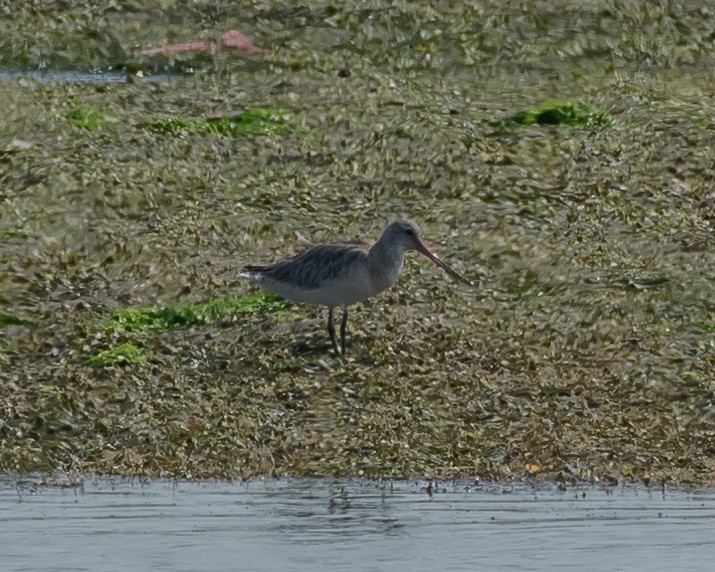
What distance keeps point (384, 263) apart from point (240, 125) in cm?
584

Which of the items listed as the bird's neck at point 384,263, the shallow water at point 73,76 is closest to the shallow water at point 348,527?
the bird's neck at point 384,263

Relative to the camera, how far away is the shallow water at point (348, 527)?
33.9ft

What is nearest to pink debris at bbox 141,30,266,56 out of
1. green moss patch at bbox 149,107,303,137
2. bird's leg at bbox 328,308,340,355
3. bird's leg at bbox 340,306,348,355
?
green moss patch at bbox 149,107,303,137

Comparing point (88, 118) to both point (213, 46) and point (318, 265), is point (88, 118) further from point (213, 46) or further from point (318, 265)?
point (318, 265)

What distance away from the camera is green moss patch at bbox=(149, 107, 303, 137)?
65.4 feet

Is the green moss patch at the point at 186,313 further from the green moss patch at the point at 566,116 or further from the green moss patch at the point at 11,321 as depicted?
the green moss patch at the point at 566,116

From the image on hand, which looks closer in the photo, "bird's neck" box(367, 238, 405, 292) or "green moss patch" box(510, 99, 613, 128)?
"bird's neck" box(367, 238, 405, 292)

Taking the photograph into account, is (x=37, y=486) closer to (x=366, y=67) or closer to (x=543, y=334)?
(x=543, y=334)

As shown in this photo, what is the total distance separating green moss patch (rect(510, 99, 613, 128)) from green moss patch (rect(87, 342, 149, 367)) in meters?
6.96

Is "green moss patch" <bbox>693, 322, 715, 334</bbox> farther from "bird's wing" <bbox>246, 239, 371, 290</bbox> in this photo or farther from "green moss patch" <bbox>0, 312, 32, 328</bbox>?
"green moss patch" <bbox>0, 312, 32, 328</bbox>

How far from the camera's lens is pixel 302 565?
1027cm

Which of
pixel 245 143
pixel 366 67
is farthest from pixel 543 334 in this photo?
pixel 366 67

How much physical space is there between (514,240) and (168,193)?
144 inches

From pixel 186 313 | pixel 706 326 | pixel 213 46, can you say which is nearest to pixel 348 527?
pixel 186 313
